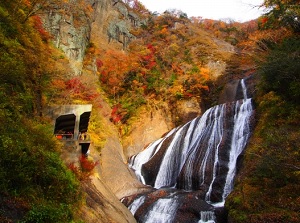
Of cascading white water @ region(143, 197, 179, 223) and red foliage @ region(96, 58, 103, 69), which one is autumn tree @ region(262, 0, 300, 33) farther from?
red foliage @ region(96, 58, 103, 69)

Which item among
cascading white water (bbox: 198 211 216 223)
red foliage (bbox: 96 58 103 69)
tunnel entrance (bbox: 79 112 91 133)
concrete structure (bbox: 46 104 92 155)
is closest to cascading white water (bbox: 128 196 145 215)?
cascading white water (bbox: 198 211 216 223)

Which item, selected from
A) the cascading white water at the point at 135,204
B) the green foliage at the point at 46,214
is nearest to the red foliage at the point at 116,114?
the cascading white water at the point at 135,204

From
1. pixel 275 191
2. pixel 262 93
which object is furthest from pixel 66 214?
pixel 262 93

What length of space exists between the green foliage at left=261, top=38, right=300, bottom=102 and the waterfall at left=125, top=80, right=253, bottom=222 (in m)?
3.78

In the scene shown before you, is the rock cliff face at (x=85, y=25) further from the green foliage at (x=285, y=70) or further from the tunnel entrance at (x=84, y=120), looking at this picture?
the green foliage at (x=285, y=70)

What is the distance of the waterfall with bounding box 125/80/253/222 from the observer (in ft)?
52.7

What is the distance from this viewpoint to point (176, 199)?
1633 centimetres

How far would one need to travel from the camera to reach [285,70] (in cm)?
1614

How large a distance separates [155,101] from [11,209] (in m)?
29.0

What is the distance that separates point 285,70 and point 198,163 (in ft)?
29.3

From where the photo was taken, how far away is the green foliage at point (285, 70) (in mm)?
15633

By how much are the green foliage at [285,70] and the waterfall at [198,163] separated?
378cm

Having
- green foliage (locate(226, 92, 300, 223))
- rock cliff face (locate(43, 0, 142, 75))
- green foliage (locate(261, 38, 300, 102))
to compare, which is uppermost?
rock cliff face (locate(43, 0, 142, 75))

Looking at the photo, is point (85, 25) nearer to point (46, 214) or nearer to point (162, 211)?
point (162, 211)
